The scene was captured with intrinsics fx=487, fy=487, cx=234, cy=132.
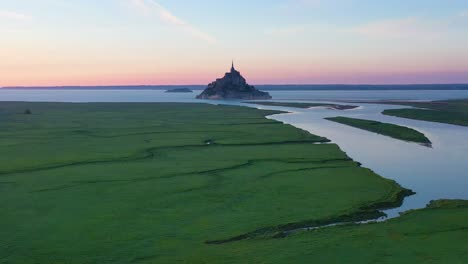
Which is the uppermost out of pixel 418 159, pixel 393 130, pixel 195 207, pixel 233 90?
pixel 233 90

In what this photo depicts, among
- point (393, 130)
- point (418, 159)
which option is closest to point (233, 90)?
point (393, 130)

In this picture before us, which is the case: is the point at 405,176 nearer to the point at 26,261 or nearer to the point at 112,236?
the point at 112,236

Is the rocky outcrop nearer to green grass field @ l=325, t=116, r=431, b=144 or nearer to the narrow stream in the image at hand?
green grass field @ l=325, t=116, r=431, b=144

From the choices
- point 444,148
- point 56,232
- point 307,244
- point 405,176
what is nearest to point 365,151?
point 444,148

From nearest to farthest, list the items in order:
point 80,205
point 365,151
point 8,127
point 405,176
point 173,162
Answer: point 80,205 < point 405,176 < point 173,162 < point 365,151 < point 8,127

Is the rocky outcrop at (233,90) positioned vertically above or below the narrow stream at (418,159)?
above

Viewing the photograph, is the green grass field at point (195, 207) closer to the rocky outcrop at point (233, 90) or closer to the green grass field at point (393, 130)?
the green grass field at point (393, 130)

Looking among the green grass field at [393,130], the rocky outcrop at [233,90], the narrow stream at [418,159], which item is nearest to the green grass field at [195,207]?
the narrow stream at [418,159]

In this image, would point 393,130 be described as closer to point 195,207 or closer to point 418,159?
point 418,159
